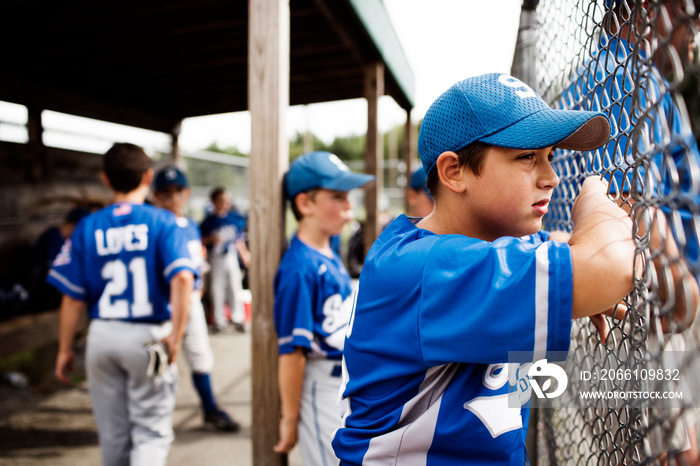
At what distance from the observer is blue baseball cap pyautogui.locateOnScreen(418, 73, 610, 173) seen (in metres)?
0.93

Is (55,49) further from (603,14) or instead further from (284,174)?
(603,14)

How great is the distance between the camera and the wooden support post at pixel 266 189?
6.53 ft

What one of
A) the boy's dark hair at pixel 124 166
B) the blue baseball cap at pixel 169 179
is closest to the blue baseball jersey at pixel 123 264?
the boy's dark hair at pixel 124 166

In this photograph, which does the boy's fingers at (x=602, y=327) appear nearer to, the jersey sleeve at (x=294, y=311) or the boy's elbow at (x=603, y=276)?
the boy's elbow at (x=603, y=276)

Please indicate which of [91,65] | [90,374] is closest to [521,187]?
[90,374]

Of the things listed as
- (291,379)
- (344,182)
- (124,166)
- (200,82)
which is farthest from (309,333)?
(200,82)

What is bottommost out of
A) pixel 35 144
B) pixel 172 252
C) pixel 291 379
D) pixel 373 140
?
pixel 291 379

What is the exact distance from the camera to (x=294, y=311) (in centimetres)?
190

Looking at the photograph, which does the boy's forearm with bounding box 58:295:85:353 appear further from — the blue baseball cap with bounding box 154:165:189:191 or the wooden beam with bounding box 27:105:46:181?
the wooden beam with bounding box 27:105:46:181

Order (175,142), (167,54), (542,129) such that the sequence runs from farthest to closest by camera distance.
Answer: (175,142)
(167,54)
(542,129)

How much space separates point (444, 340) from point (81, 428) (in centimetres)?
404

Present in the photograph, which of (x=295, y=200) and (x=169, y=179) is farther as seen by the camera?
(x=169, y=179)

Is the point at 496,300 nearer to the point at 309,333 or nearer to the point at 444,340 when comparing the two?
the point at 444,340

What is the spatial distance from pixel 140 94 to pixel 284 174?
16.4ft
